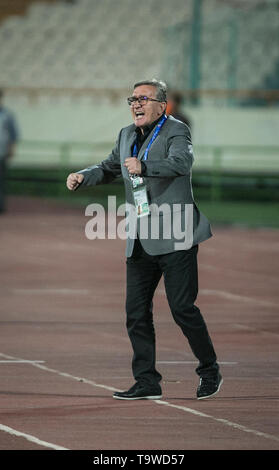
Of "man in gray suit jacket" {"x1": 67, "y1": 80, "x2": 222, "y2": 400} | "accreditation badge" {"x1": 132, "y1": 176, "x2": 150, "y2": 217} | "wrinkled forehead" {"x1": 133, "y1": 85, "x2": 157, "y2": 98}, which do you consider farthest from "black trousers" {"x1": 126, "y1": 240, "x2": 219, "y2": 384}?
"wrinkled forehead" {"x1": 133, "y1": 85, "x2": 157, "y2": 98}

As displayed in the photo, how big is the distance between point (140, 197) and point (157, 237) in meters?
0.29

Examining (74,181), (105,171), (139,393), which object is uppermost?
(105,171)

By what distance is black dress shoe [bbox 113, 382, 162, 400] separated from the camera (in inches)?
337

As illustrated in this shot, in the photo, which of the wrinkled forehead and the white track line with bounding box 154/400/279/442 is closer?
the white track line with bounding box 154/400/279/442

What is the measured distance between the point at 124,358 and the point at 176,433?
9.32 feet

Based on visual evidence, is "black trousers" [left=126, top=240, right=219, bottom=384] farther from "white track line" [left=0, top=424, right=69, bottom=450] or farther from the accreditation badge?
"white track line" [left=0, top=424, right=69, bottom=450]

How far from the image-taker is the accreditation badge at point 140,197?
8406 millimetres

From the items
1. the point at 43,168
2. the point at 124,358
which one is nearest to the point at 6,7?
the point at 43,168

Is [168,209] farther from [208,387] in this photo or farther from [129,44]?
[129,44]

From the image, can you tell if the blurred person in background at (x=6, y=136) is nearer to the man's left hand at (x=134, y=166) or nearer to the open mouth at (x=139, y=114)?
the open mouth at (x=139, y=114)

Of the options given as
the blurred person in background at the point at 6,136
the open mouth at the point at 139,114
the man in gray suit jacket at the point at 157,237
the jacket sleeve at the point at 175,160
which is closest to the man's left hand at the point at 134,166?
the jacket sleeve at the point at 175,160

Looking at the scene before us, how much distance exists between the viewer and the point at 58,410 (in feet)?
26.7

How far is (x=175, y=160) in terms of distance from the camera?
8258 mm

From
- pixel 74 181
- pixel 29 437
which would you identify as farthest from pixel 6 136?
pixel 29 437
